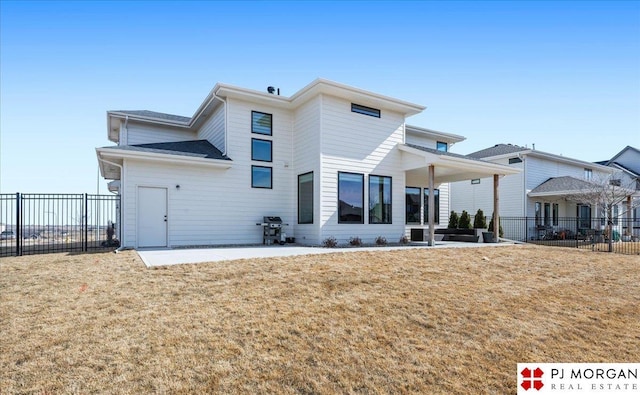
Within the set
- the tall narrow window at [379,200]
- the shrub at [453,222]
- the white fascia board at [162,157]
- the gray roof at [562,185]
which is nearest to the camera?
the white fascia board at [162,157]

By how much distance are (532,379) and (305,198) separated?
31.2 ft

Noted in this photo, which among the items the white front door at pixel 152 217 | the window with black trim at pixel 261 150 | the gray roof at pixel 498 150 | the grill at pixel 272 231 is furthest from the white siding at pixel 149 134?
the gray roof at pixel 498 150

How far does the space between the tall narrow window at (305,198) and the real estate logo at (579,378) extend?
881cm

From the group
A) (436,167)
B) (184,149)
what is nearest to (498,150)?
(436,167)

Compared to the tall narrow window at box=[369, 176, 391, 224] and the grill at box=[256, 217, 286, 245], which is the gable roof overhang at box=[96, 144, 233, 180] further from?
the tall narrow window at box=[369, 176, 391, 224]

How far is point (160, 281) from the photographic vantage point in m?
5.90

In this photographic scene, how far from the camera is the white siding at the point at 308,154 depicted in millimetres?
11672

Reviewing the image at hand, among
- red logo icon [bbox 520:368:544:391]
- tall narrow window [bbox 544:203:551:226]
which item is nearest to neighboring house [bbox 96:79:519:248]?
red logo icon [bbox 520:368:544:391]

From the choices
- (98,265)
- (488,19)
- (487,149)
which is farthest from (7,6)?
(487,149)

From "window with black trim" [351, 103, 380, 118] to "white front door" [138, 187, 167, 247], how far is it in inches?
276

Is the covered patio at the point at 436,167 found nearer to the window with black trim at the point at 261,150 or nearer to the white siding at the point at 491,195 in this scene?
the window with black trim at the point at 261,150

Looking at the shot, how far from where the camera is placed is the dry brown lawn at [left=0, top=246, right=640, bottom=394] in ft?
10.8

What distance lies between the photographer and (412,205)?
51.8 ft

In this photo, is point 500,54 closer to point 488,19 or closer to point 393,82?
point 488,19
